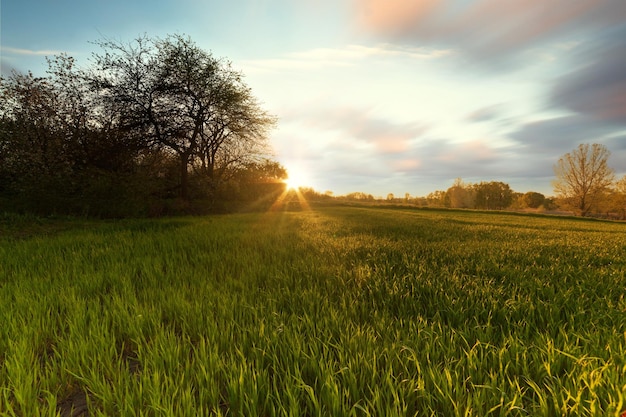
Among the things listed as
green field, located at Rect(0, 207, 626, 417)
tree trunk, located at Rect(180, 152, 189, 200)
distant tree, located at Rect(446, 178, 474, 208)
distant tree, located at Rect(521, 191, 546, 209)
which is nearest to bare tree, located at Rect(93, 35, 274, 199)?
tree trunk, located at Rect(180, 152, 189, 200)

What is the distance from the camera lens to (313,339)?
6.60ft

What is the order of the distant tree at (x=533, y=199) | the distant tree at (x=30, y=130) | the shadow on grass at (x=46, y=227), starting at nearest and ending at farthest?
the shadow on grass at (x=46, y=227)
the distant tree at (x=30, y=130)
the distant tree at (x=533, y=199)

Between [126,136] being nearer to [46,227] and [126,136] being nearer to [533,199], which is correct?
[46,227]

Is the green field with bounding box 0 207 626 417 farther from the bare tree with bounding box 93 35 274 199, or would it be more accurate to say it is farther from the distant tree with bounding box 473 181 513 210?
the distant tree with bounding box 473 181 513 210

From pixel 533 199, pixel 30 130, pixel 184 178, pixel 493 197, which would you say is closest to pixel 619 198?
pixel 493 197

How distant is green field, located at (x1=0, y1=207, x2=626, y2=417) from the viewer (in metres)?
1.45

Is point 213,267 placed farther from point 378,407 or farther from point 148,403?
point 378,407

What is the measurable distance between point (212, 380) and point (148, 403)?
37 cm

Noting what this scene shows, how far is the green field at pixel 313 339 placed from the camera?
145 cm

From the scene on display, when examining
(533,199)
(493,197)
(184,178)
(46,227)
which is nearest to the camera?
(46,227)

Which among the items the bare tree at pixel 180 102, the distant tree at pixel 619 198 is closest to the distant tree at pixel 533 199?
the distant tree at pixel 619 198

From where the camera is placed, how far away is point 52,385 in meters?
1.74

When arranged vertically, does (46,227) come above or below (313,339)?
below

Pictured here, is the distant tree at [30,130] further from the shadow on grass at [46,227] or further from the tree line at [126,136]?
the shadow on grass at [46,227]
